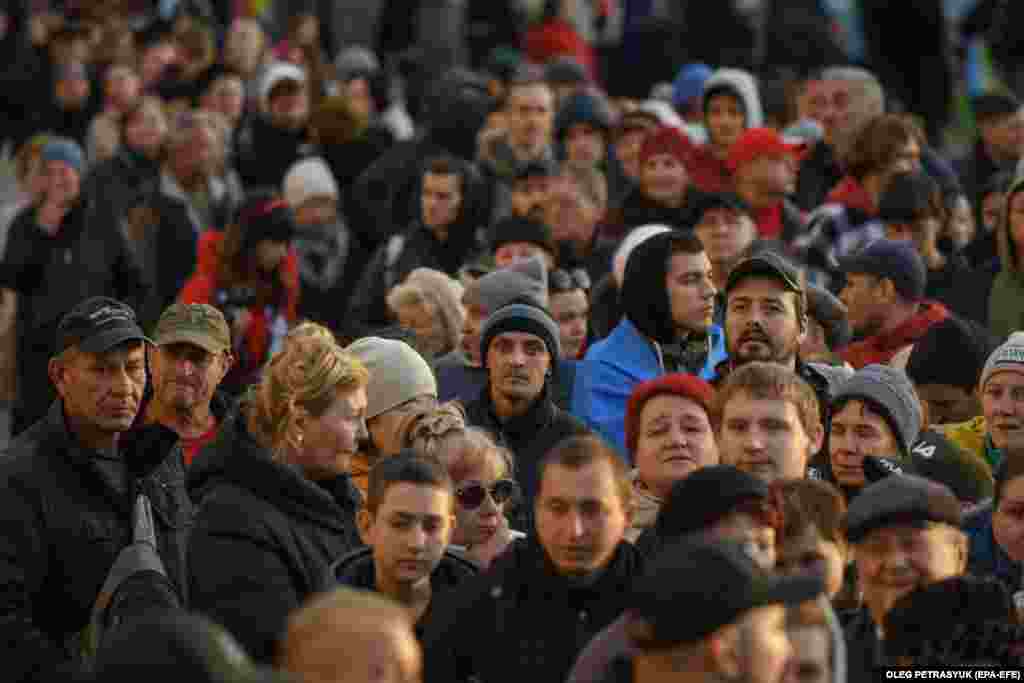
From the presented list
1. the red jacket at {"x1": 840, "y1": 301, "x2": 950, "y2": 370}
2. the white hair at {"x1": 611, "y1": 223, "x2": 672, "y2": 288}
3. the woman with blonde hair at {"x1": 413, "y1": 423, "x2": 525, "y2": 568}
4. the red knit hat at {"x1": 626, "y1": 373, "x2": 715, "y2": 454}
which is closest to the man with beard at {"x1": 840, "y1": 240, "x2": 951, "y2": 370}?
the red jacket at {"x1": 840, "y1": 301, "x2": 950, "y2": 370}

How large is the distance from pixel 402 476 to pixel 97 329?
155 centimetres

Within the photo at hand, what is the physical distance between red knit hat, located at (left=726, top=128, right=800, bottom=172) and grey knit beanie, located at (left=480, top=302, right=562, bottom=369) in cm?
375

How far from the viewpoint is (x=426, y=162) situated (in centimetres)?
1441

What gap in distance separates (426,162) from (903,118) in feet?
8.69

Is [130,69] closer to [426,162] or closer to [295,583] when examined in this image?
[426,162]

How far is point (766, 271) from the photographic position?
1034cm

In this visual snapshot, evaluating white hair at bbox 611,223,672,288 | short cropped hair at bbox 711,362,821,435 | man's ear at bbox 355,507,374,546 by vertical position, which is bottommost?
man's ear at bbox 355,507,374,546

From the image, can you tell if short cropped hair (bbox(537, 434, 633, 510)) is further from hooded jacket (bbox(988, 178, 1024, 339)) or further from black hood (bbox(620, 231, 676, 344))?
hooded jacket (bbox(988, 178, 1024, 339))

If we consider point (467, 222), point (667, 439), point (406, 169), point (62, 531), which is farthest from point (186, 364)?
point (406, 169)

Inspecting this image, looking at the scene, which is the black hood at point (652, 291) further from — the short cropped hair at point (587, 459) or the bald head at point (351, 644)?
the bald head at point (351, 644)

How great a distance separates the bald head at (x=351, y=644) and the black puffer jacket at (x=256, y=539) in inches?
62.2

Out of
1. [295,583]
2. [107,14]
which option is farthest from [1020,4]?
[295,583]

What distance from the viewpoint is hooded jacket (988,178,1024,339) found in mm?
12094

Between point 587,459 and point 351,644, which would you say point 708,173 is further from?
point 351,644
